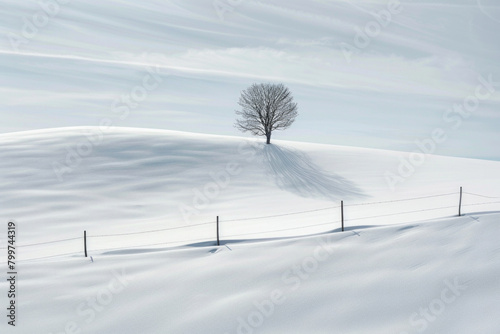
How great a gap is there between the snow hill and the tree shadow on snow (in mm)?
472

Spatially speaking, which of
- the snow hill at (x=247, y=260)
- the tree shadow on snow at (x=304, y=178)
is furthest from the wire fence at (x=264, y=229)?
the tree shadow on snow at (x=304, y=178)

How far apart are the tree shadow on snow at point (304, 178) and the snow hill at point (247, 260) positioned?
472 millimetres

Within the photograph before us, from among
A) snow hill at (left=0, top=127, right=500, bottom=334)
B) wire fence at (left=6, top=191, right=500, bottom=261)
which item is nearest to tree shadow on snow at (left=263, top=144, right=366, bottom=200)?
snow hill at (left=0, top=127, right=500, bottom=334)

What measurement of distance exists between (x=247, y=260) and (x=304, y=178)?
17.3 m

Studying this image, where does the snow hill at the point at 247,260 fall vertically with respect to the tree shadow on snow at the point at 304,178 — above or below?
below

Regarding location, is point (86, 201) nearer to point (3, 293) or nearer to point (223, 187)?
point (223, 187)

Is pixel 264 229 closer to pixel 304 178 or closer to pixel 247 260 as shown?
pixel 247 260

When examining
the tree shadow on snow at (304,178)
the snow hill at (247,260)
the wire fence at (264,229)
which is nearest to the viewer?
the snow hill at (247,260)

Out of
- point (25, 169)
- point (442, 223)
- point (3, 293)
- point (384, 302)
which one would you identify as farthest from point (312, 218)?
point (25, 169)

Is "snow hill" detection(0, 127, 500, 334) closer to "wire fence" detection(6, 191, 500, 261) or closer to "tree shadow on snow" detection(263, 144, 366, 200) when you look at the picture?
"wire fence" detection(6, 191, 500, 261)

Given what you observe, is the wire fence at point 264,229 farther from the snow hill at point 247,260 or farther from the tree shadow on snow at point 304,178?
the tree shadow on snow at point 304,178

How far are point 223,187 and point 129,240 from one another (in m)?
9.98

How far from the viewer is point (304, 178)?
27594 millimetres

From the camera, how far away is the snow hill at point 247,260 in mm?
8391
